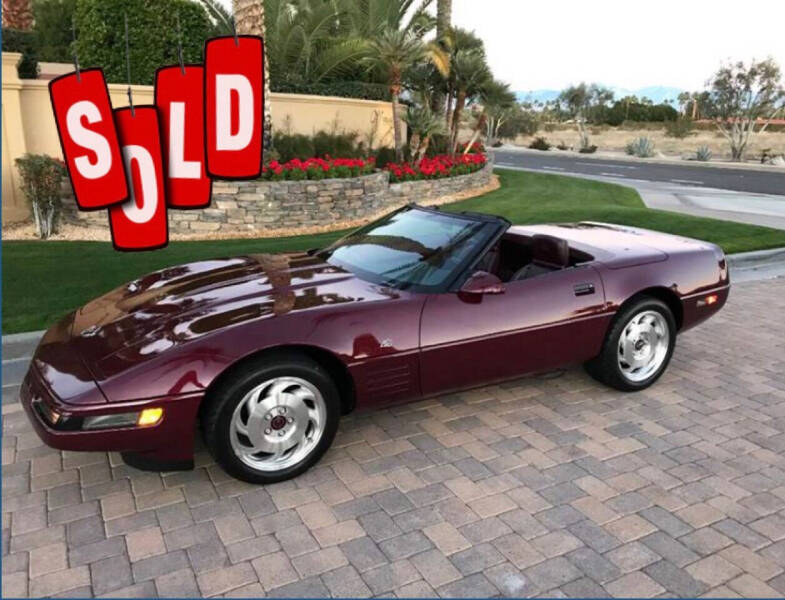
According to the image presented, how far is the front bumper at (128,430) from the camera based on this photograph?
2832 millimetres

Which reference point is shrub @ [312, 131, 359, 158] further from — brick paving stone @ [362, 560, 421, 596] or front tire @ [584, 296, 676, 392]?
brick paving stone @ [362, 560, 421, 596]

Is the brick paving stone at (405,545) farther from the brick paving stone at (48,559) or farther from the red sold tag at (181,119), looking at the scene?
the red sold tag at (181,119)

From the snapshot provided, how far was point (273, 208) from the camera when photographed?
10.5 metres

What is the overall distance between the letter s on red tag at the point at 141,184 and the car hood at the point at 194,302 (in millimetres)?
313

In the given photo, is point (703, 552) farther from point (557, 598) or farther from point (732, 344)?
point (732, 344)

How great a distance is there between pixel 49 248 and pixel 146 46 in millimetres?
6014

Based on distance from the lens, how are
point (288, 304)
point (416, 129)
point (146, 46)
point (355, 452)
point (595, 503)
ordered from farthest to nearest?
point (416, 129) → point (146, 46) → point (355, 452) → point (288, 304) → point (595, 503)

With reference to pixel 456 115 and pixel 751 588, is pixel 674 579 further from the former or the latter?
pixel 456 115

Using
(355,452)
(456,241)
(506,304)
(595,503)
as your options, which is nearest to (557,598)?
(595,503)

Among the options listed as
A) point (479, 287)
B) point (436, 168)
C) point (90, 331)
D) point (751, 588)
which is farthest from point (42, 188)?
point (751, 588)

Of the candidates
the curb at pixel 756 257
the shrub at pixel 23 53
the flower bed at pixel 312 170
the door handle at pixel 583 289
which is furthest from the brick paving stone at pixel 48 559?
the shrub at pixel 23 53

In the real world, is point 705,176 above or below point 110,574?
above

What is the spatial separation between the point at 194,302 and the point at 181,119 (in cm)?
148

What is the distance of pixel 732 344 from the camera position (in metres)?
5.67
